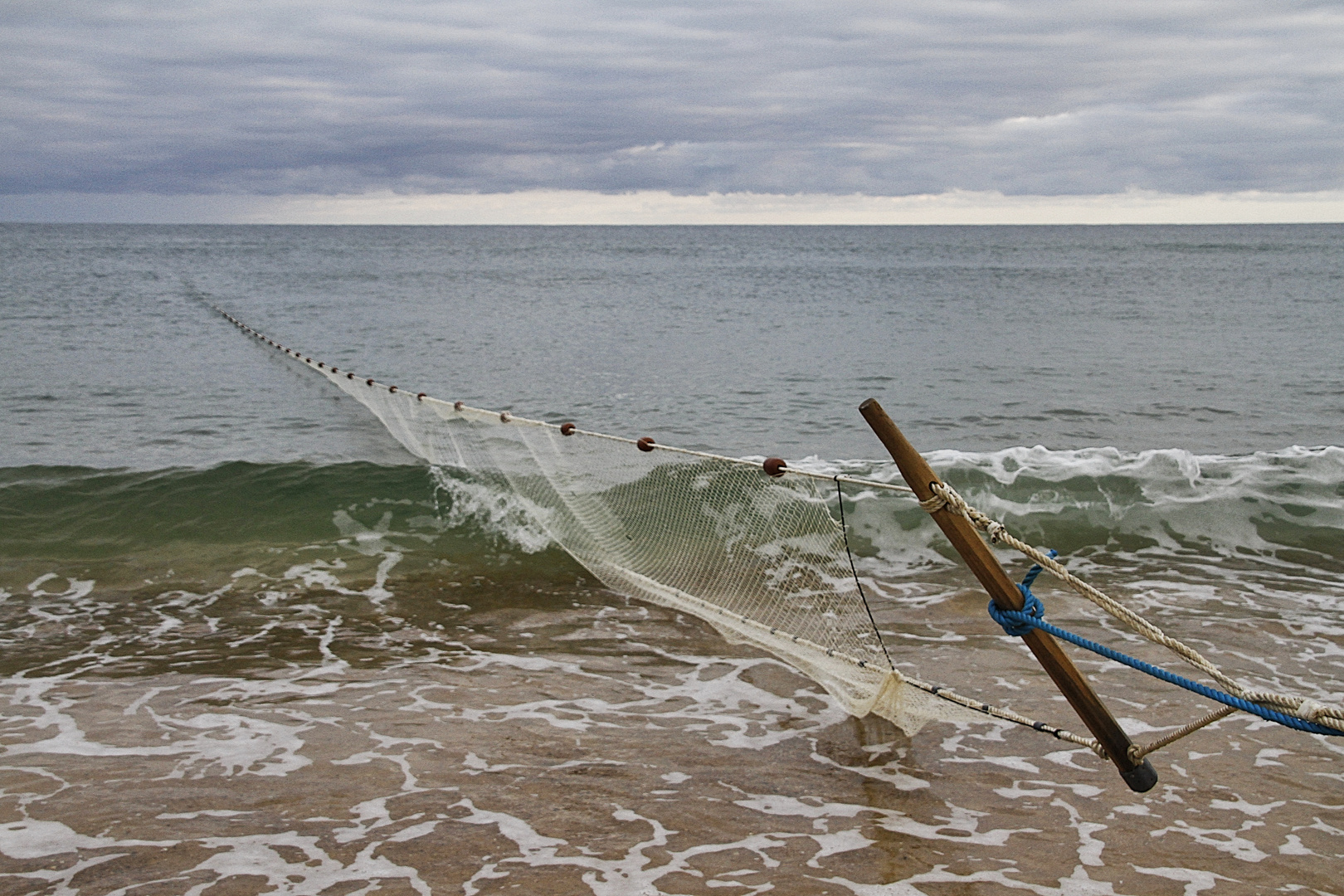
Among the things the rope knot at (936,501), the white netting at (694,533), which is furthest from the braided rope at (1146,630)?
the white netting at (694,533)

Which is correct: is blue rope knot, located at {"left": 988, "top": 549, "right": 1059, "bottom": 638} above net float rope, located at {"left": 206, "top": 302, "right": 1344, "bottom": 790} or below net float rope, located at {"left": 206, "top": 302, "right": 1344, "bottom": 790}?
above

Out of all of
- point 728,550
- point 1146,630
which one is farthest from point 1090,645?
point 728,550

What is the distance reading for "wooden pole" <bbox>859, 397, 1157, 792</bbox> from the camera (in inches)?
111

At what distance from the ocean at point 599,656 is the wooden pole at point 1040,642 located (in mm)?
924

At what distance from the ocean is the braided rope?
4.33ft

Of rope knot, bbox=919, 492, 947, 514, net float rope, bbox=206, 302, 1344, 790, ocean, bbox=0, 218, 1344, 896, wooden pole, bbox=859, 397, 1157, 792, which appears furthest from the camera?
net float rope, bbox=206, 302, 1344, 790

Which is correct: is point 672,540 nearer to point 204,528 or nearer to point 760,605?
point 760,605

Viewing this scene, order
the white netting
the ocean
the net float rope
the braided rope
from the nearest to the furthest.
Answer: the braided rope
the ocean
the net float rope
the white netting

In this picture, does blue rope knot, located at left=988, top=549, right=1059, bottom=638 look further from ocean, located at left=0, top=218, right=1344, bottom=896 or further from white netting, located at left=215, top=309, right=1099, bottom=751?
white netting, located at left=215, top=309, right=1099, bottom=751

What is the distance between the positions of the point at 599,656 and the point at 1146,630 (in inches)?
145

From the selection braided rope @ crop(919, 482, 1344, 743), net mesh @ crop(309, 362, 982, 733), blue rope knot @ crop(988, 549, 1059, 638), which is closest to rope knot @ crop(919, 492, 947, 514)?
braided rope @ crop(919, 482, 1344, 743)

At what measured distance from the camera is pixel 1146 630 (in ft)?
9.05

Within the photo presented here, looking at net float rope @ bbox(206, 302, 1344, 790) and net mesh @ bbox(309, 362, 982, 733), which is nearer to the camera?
net float rope @ bbox(206, 302, 1344, 790)

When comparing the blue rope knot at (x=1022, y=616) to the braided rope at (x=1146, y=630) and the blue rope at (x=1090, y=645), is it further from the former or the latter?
the braided rope at (x=1146, y=630)
